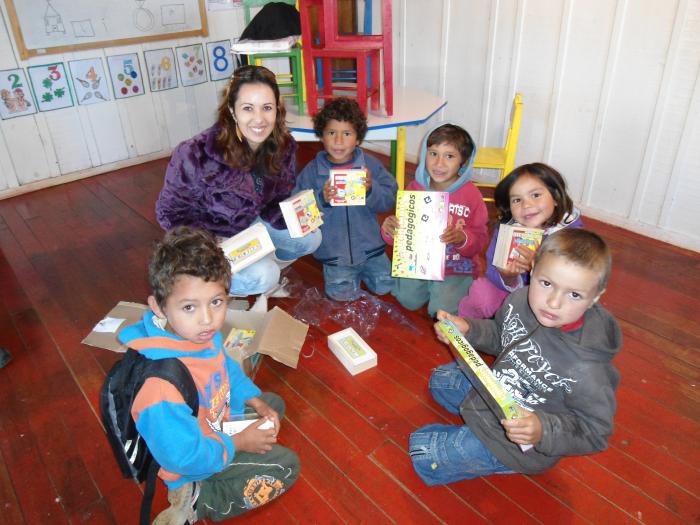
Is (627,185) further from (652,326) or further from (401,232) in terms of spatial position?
(401,232)

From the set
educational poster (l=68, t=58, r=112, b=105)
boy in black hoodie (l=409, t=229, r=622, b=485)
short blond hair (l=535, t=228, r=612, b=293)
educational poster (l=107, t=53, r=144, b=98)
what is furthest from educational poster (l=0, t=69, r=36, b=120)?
short blond hair (l=535, t=228, r=612, b=293)

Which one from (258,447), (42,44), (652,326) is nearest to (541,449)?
(258,447)

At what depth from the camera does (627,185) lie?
3.63m

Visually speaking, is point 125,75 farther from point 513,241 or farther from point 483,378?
point 483,378

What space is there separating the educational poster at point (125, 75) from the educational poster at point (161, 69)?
0.11 meters

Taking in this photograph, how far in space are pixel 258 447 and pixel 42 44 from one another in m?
4.33

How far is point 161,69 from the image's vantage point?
5.11 m

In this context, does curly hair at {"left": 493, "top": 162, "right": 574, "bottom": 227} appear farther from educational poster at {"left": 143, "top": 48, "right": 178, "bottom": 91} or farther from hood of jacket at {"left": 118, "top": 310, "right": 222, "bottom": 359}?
educational poster at {"left": 143, "top": 48, "right": 178, "bottom": 91}

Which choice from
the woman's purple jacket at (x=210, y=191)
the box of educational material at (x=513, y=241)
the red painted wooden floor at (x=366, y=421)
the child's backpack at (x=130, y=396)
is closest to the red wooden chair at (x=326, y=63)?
the woman's purple jacket at (x=210, y=191)

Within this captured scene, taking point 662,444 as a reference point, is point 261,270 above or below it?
above

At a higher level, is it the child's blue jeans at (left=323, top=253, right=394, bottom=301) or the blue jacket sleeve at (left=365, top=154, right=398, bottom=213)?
the blue jacket sleeve at (left=365, top=154, right=398, bottom=213)

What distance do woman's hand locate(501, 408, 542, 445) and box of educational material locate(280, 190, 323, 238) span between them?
59.2 inches

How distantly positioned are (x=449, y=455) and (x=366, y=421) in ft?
1.51

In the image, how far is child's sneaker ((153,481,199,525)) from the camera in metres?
1.64
